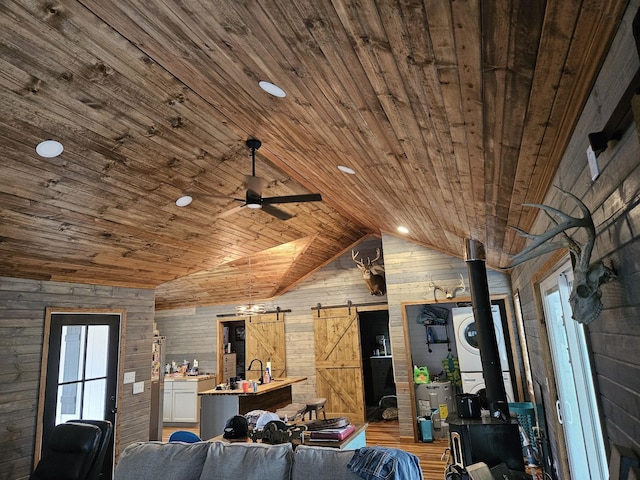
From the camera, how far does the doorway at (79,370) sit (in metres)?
4.80

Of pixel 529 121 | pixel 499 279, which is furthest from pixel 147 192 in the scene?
pixel 499 279

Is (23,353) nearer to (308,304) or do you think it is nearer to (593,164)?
(593,164)

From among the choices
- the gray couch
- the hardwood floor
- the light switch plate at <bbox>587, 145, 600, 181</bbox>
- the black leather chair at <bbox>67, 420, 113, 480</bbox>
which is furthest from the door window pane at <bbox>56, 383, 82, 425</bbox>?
the light switch plate at <bbox>587, 145, 600, 181</bbox>

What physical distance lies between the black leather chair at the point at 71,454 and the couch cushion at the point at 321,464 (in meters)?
1.81

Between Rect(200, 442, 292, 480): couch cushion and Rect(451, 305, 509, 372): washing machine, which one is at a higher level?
Rect(451, 305, 509, 372): washing machine

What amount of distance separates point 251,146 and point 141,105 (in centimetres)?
116

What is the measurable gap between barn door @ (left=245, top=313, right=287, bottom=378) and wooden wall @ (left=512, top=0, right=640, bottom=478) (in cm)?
797

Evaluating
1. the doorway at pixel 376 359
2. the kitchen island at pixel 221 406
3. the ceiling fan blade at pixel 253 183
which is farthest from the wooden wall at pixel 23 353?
the doorway at pixel 376 359

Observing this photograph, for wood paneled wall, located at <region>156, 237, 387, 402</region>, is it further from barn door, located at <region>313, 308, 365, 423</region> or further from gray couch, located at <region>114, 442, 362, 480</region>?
gray couch, located at <region>114, 442, 362, 480</region>

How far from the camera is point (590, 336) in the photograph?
1.93m

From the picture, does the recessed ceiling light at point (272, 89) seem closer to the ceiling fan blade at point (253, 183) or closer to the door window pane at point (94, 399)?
the ceiling fan blade at point (253, 183)

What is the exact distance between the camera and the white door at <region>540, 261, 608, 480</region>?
2.73m

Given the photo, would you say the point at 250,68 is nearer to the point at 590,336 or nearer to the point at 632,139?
the point at 632,139

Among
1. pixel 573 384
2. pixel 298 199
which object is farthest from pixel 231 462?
pixel 573 384
